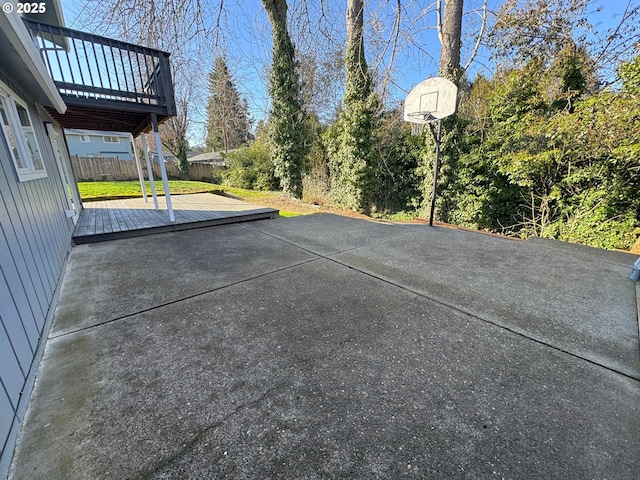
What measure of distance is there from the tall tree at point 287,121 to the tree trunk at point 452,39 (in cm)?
455

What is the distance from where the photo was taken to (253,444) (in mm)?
1276

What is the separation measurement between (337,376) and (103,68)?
18.7 ft

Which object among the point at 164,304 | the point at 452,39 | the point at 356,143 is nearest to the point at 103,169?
the point at 356,143

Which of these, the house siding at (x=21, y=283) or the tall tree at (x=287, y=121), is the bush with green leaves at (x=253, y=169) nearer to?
the tall tree at (x=287, y=121)

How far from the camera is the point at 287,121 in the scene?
391 inches

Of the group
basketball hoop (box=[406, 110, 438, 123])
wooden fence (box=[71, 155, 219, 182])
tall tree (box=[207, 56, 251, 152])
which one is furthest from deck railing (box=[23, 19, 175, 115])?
wooden fence (box=[71, 155, 219, 182])

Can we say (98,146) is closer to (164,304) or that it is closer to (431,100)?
(431,100)

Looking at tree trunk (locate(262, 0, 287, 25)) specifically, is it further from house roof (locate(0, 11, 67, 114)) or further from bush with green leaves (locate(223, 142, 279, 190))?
house roof (locate(0, 11, 67, 114))

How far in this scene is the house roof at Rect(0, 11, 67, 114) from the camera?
1.85m

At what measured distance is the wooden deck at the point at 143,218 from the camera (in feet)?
15.6

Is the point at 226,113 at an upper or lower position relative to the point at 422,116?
upper

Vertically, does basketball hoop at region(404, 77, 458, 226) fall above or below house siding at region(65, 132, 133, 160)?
below

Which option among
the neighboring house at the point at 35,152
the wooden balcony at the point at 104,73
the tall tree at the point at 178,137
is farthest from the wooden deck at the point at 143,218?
the tall tree at the point at 178,137

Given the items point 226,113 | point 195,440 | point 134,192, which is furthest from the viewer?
point 226,113
